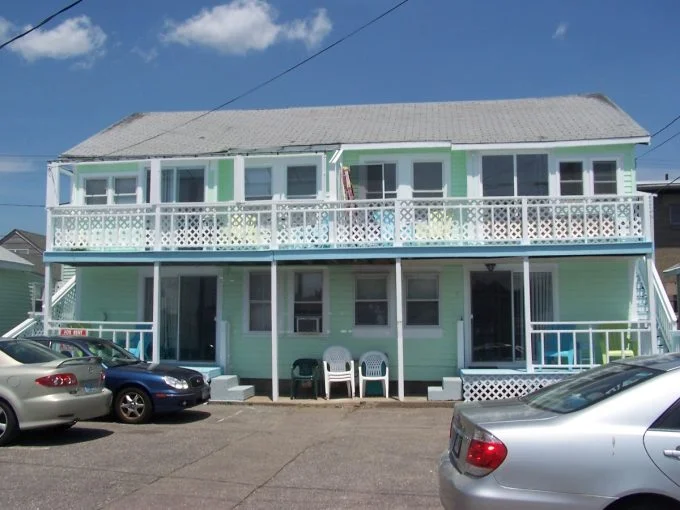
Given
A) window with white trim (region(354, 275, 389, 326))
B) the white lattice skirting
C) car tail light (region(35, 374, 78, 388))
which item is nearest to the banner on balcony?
window with white trim (region(354, 275, 389, 326))

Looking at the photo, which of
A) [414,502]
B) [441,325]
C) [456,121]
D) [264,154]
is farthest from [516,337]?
[414,502]

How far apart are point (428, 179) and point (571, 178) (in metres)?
3.23

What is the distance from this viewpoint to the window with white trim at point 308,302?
641 inches

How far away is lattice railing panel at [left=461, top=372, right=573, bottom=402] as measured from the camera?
13.8 m

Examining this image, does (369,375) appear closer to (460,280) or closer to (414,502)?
(460,280)

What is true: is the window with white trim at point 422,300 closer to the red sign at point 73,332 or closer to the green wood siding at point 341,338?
the green wood siding at point 341,338

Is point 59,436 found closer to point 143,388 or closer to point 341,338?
point 143,388

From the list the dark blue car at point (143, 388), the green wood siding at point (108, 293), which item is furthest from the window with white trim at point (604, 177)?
the green wood siding at point (108, 293)

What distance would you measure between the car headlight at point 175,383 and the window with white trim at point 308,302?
4.77 meters

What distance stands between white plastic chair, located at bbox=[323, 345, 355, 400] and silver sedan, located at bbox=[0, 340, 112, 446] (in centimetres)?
590

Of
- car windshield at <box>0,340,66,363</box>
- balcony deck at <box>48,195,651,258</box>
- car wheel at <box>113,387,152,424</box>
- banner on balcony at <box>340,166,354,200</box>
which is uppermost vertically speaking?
banner on balcony at <box>340,166,354,200</box>

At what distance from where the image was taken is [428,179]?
1620 centimetres

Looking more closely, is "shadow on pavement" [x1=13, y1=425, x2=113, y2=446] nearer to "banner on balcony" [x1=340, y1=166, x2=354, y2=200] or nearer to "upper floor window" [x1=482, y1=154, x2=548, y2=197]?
"banner on balcony" [x1=340, y1=166, x2=354, y2=200]

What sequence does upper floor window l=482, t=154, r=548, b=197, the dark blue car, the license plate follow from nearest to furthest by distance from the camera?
the license plate < the dark blue car < upper floor window l=482, t=154, r=548, b=197
